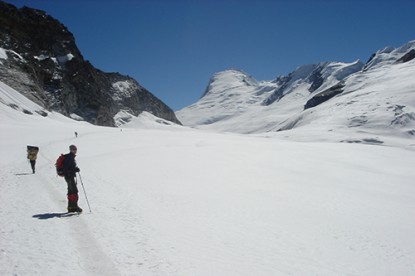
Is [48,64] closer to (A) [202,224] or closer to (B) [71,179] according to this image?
(B) [71,179]

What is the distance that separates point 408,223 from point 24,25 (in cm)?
13426

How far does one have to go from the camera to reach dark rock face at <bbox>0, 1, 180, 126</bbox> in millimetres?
89688

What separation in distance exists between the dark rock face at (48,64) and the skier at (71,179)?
78653mm

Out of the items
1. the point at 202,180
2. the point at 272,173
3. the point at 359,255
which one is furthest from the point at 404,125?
the point at 359,255

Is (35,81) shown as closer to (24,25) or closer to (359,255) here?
(24,25)

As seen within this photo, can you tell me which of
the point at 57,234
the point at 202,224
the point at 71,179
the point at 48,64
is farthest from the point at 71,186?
the point at 48,64

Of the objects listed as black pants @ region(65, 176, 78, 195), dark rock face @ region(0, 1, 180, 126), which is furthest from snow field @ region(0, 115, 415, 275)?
dark rock face @ region(0, 1, 180, 126)

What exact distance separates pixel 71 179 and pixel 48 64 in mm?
114100

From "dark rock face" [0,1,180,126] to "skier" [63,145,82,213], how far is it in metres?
78.7

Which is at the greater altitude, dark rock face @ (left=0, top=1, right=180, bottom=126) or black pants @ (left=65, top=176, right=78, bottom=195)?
dark rock face @ (left=0, top=1, right=180, bottom=126)

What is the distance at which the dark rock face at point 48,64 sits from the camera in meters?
89.7

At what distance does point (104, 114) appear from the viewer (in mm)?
129625

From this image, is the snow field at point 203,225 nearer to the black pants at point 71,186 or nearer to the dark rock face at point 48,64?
the black pants at point 71,186

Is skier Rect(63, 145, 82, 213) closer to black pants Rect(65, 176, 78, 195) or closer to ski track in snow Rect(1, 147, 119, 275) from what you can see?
black pants Rect(65, 176, 78, 195)
